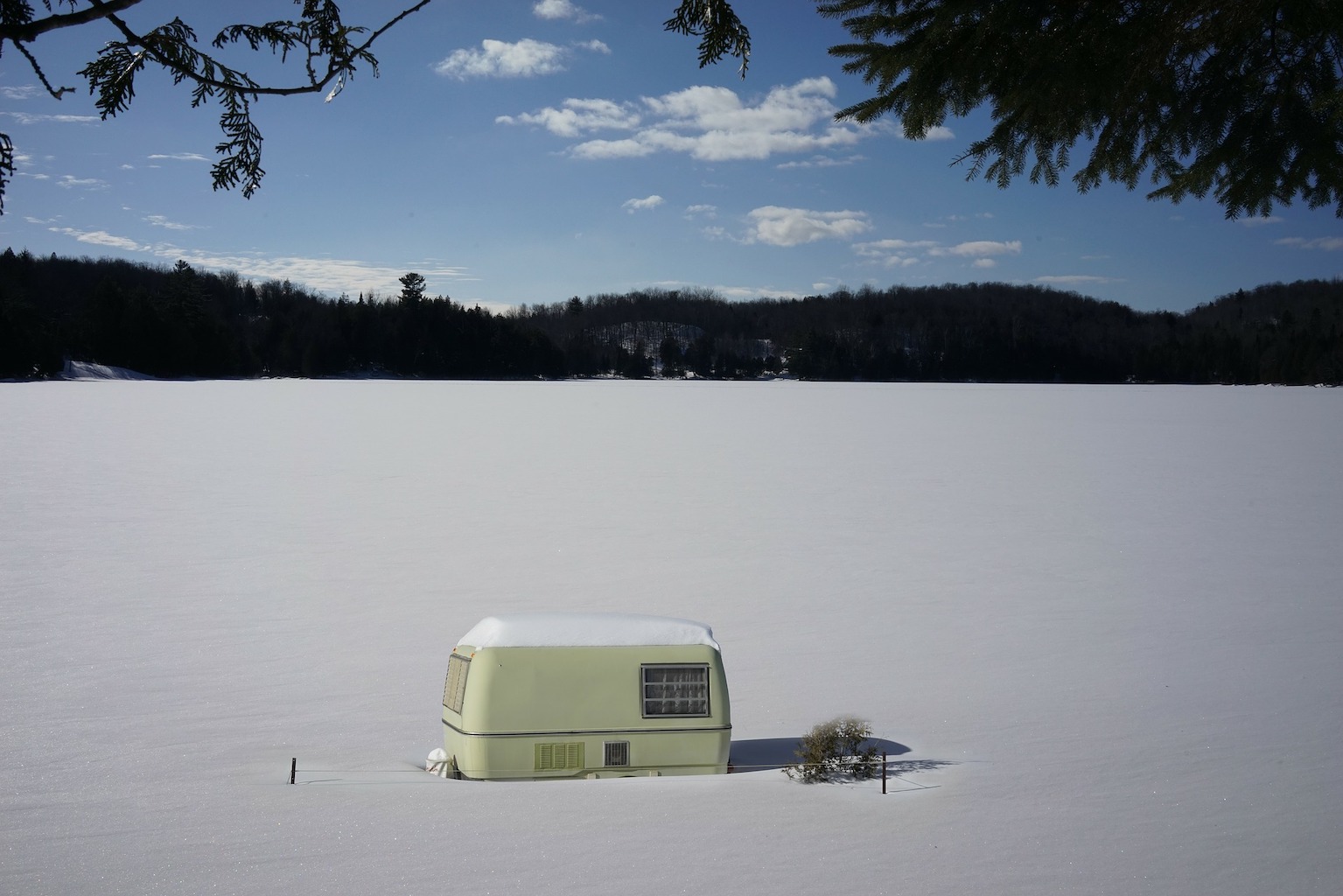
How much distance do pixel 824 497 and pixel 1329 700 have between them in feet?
46.7

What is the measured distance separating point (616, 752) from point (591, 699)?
1.15ft

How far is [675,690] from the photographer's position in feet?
17.3

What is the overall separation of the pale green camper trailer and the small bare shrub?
810mm

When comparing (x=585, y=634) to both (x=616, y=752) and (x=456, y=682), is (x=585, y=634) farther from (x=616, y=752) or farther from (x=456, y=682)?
(x=456, y=682)

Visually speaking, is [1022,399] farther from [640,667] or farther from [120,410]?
[640,667]

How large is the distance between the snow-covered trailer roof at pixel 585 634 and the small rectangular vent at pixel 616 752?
54 cm

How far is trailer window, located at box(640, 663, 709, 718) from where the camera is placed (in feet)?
17.1

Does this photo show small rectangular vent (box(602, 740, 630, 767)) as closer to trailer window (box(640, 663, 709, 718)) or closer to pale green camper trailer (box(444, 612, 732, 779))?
pale green camper trailer (box(444, 612, 732, 779))

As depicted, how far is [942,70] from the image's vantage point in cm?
370

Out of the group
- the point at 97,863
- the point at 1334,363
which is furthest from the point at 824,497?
the point at 1334,363

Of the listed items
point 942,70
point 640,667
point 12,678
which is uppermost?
point 942,70

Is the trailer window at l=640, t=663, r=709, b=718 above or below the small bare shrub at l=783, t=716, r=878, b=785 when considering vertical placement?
above

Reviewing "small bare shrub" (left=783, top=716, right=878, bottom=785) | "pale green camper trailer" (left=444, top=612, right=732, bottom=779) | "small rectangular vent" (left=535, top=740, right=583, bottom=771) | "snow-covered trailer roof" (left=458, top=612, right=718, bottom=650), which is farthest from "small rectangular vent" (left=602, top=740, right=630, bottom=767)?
"small bare shrub" (left=783, top=716, right=878, bottom=785)

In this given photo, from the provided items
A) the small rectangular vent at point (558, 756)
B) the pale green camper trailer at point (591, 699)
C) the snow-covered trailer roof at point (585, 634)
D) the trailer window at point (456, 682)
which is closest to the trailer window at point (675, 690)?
the pale green camper trailer at point (591, 699)
